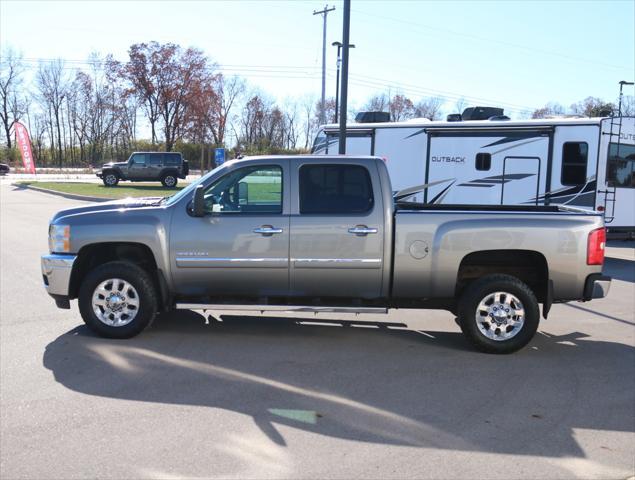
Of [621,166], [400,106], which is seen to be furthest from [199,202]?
[400,106]

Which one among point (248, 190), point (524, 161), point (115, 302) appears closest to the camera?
point (115, 302)

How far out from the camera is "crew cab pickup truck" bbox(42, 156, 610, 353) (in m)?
6.00

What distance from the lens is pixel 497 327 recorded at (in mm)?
6066

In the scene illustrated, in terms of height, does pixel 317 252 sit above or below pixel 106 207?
below

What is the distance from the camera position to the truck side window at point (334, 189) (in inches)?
243

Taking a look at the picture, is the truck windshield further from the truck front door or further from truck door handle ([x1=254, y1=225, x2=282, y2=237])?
truck door handle ([x1=254, y1=225, x2=282, y2=237])

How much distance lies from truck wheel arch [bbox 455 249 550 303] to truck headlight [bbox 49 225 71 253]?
4164 mm

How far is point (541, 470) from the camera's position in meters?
3.65

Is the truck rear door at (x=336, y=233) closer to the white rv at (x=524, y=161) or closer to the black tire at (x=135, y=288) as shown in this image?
the black tire at (x=135, y=288)

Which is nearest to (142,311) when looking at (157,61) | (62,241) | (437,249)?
(62,241)

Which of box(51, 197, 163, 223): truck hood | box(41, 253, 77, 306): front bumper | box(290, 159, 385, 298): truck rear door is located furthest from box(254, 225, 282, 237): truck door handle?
box(41, 253, 77, 306): front bumper

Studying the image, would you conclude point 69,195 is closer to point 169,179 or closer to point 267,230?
point 169,179

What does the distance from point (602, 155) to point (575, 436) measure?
10723mm

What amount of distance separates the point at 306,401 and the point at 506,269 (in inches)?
117
